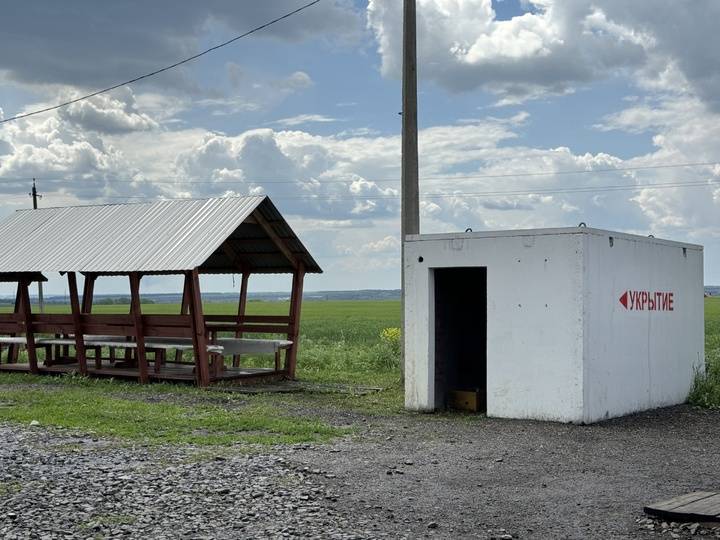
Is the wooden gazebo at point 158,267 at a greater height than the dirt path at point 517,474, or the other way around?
the wooden gazebo at point 158,267

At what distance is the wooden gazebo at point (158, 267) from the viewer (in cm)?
1762

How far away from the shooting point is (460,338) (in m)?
15.3

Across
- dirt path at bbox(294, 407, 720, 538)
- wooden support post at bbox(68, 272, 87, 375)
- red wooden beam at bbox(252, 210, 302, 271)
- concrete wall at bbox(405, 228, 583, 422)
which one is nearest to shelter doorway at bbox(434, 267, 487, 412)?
concrete wall at bbox(405, 228, 583, 422)

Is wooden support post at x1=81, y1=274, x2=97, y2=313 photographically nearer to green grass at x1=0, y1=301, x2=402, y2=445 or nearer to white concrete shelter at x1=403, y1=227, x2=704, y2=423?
green grass at x1=0, y1=301, x2=402, y2=445

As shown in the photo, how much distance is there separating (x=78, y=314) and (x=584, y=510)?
1320 cm

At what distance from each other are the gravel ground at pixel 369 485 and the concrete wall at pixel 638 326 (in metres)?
1.38

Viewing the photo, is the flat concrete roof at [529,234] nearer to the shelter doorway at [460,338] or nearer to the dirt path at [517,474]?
the shelter doorway at [460,338]

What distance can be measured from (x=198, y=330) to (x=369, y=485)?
889 cm

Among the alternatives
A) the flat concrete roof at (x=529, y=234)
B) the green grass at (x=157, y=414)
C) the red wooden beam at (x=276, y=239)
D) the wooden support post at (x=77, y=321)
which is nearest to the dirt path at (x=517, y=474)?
the green grass at (x=157, y=414)

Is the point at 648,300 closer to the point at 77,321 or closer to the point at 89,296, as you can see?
the point at 77,321

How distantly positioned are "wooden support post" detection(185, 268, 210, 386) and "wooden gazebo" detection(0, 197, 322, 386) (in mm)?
17

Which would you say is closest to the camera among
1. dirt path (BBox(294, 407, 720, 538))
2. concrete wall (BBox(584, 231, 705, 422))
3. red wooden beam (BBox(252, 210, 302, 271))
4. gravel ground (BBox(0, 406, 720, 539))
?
gravel ground (BBox(0, 406, 720, 539))

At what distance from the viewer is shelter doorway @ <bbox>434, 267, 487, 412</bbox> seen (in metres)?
14.7

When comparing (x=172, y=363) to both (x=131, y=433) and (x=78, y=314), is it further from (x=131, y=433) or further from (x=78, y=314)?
(x=131, y=433)
